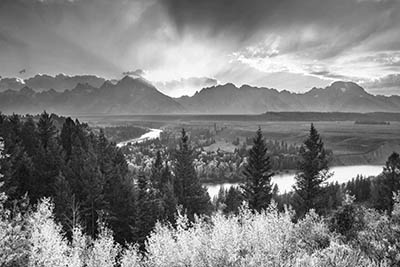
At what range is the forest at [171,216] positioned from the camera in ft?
60.6

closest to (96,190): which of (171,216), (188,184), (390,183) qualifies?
(171,216)

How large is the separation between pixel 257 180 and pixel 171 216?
38.1 ft

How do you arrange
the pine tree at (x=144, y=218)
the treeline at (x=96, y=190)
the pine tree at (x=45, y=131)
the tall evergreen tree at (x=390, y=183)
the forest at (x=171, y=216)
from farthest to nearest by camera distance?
the pine tree at (x=45, y=131) < the tall evergreen tree at (x=390, y=183) < the treeline at (x=96, y=190) < the pine tree at (x=144, y=218) < the forest at (x=171, y=216)

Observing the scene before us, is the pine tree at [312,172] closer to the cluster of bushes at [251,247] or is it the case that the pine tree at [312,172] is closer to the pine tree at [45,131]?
the cluster of bushes at [251,247]

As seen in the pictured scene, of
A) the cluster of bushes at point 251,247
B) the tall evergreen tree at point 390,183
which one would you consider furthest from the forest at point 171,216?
the tall evergreen tree at point 390,183

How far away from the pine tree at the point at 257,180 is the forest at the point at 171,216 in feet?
0.41

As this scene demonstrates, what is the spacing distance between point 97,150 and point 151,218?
24204 mm

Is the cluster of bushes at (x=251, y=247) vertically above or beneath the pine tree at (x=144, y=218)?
above

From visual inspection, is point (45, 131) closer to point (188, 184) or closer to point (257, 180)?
point (188, 184)

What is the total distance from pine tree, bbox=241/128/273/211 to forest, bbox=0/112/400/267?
0.13m

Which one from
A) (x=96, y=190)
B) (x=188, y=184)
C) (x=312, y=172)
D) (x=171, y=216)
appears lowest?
(x=171, y=216)

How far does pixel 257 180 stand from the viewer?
39.9 meters

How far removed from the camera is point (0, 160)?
36000 mm

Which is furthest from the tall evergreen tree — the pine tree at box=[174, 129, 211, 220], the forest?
the pine tree at box=[174, 129, 211, 220]
